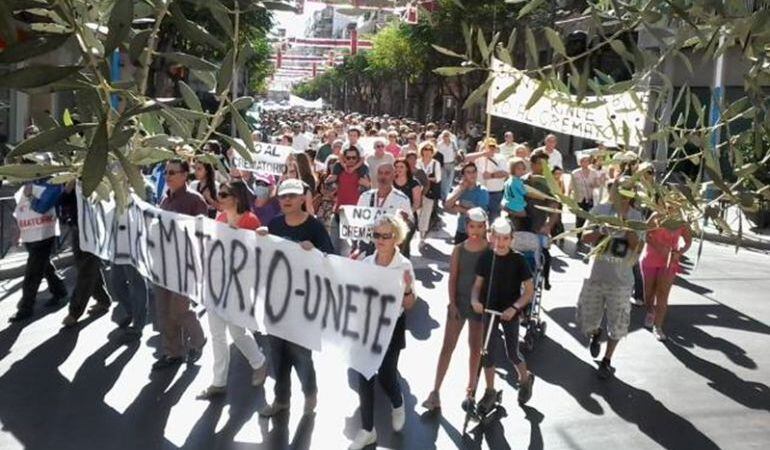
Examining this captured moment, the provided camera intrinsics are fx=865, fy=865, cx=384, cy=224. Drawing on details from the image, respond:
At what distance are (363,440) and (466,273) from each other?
5.02 ft

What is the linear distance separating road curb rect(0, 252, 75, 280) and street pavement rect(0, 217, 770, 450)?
4.87ft

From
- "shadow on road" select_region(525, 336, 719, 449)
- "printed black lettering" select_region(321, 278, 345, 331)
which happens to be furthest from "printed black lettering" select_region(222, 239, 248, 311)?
"shadow on road" select_region(525, 336, 719, 449)

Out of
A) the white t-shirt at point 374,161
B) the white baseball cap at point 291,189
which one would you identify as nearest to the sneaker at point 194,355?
the white baseball cap at point 291,189

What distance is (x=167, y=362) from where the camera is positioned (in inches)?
287

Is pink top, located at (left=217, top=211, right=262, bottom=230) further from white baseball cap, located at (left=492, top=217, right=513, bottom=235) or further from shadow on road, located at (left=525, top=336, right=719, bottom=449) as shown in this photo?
shadow on road, located at (left=525, top=336, right=719, bottom=449)

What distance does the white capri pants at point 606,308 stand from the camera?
740 centimetres

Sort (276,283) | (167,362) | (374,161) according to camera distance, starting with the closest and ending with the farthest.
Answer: (276,283), (167,362), (374,161)

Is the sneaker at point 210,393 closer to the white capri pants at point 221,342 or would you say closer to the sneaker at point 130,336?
the white capri pants at point 221,342

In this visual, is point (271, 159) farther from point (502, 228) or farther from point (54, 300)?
point (502, 228)

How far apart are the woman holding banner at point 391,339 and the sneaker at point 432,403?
1.46 ft

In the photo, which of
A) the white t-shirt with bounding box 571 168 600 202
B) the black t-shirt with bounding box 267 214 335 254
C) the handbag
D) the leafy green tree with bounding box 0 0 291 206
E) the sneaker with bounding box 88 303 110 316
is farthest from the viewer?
the handbag

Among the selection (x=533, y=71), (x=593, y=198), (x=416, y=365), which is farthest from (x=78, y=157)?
(x=593, y=198)

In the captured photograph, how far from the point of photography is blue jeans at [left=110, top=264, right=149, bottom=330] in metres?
8.04

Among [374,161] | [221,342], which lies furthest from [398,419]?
[374,161]
